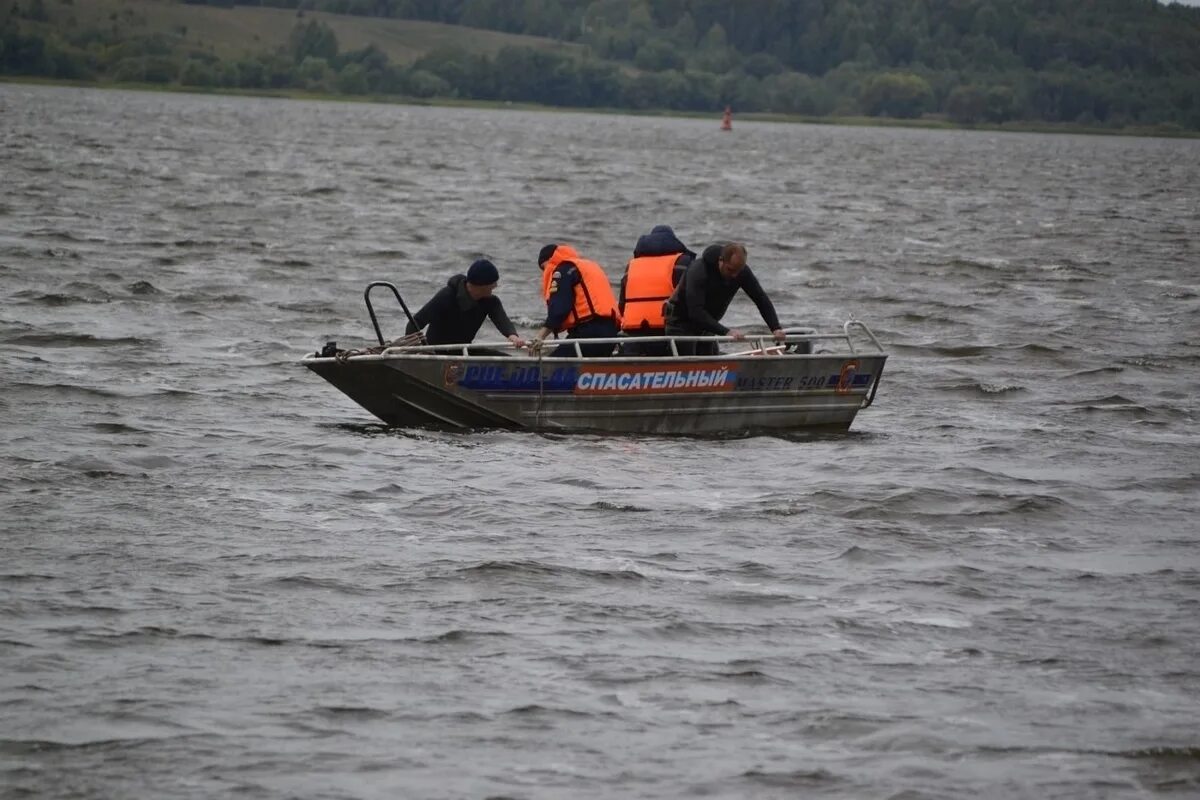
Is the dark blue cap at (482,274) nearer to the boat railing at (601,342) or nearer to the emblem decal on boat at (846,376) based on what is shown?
the boat railing at (601,342)

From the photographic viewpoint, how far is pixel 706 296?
18109mm

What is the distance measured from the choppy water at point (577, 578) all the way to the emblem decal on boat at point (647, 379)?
511mm

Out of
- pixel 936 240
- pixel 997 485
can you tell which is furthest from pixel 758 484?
pixel 936 240

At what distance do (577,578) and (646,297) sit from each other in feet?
19.7

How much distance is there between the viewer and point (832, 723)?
390 inches

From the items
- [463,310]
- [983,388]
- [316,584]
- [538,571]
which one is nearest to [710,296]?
[463,310]

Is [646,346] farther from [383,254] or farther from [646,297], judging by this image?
[383,254]

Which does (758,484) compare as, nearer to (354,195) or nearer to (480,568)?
(480,568)

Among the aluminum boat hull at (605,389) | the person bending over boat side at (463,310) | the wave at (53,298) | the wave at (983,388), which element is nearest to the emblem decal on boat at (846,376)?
the aluminum boat hull at (605,389)

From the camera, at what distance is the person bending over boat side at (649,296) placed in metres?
18.0

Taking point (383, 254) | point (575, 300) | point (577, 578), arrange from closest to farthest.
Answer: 1. point (577, 578)
2. point (575, 300)
3. point (383, 254)

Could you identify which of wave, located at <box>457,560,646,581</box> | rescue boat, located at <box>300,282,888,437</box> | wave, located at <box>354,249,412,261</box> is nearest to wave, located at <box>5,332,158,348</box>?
rescue boat, located at <box>300,282,888,437</box>

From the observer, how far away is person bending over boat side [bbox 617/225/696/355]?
18.0 m

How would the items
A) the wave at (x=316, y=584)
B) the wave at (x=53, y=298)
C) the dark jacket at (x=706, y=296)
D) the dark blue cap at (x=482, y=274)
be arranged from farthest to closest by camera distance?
1. the wave at (x=53, y=298)
2. the dark jacket at (x=706, y=296)
3. the dark blue cap at (x=482, y=274)
4. the wave at (x=316, y=584)
